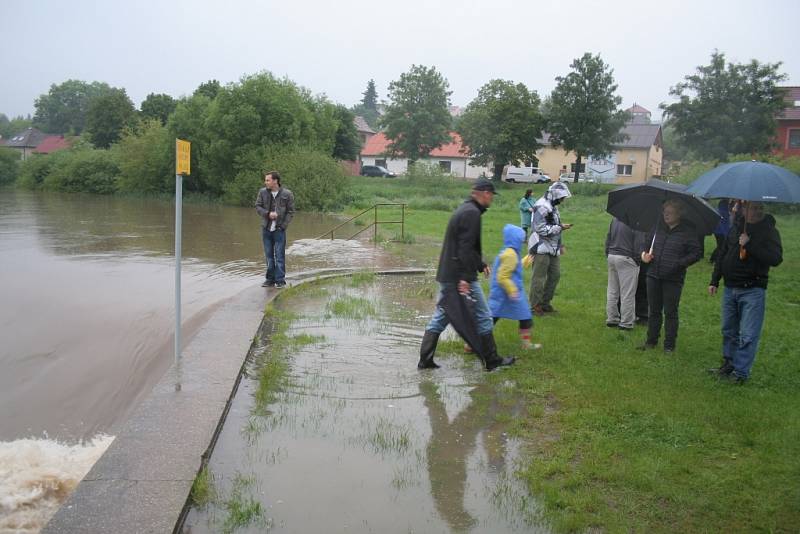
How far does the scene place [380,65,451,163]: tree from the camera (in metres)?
71.9

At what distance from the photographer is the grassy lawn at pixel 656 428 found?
14.0ft

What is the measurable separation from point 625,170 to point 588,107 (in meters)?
18.1

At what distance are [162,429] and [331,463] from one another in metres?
1.36

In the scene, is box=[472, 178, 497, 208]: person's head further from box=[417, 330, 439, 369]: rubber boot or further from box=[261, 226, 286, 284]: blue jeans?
box=[261, 226, 286, 284]: blue jeans

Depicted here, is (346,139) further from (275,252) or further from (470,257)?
(470,257)

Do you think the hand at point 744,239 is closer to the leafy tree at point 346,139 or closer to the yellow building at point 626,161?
the leafy tree at point 346,139

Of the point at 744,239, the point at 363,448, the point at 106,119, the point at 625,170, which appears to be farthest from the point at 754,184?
the point at 106,119

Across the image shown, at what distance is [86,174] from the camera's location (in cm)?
5669

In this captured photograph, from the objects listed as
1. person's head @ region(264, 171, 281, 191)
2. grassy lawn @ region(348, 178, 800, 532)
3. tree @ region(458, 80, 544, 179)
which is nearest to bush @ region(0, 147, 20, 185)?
tree @ region(458, 80, 544, 179)

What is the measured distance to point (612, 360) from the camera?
292 inches

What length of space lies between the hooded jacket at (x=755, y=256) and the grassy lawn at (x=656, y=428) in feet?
3.42

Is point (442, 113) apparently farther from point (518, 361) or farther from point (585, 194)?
point (518, 361)

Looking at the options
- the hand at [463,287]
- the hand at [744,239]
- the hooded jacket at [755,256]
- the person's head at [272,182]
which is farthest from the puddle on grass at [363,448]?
the person's head at [272,182]

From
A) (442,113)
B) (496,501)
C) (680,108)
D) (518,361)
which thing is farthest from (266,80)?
(496,501)
